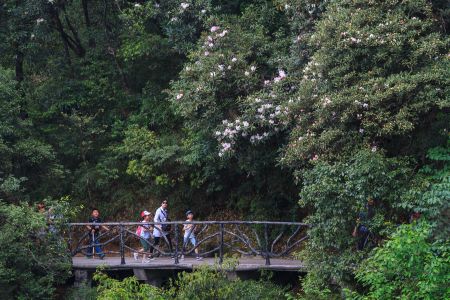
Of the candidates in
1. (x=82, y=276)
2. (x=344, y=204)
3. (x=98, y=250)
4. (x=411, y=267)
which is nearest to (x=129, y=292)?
(x=344, y=204)

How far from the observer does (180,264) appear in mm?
16797

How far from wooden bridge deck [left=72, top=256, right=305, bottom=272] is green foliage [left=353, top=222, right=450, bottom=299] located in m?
3.33

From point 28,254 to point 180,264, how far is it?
324cm

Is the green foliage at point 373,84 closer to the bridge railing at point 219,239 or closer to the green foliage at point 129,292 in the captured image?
the bridge railing at point 219,239

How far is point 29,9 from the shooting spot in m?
21.4

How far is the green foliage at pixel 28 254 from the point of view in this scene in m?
15.7

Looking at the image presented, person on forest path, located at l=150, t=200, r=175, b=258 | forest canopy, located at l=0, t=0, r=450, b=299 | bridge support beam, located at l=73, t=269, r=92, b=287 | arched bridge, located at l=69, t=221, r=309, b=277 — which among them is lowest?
bridge support beam, located at l=73, t=269, r=92, b=287

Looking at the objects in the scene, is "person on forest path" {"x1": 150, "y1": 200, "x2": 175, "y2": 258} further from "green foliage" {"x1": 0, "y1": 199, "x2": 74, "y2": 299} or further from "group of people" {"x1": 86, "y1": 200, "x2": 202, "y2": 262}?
"green foliage" {"x1": 0, "y1": 199, "x2": 74, "y2": 299}

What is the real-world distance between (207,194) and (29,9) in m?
7.16

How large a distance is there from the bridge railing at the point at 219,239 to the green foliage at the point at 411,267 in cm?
369

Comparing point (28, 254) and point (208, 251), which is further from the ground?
point (28, 254)

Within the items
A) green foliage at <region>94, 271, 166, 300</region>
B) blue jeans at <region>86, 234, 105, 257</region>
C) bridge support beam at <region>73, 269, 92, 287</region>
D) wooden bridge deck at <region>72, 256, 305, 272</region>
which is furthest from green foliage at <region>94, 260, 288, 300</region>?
blue jeans at <region>86, 234, 105, 257</region>

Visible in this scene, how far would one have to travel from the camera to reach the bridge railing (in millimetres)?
16609

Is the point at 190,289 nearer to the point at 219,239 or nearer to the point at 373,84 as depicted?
the point at 219,239
